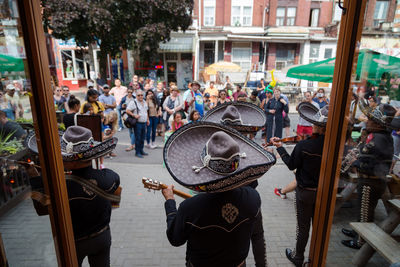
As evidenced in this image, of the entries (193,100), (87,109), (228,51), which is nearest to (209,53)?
(228,51)

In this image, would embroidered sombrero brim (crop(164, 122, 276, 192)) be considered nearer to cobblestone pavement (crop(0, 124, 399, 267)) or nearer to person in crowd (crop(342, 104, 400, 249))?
cobblestone pavement (crop(0, 124, 399, 267))

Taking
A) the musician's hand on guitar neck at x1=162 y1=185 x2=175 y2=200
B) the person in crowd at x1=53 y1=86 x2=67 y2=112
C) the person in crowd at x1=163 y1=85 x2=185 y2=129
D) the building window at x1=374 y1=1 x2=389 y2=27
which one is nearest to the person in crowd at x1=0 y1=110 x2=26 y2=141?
the musician's hand on guitar neck at x1=162 y1=185 x2=175 y2=200

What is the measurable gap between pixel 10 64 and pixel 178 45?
2076 centimetres

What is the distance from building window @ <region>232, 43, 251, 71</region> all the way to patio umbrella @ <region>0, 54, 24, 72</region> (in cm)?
2164

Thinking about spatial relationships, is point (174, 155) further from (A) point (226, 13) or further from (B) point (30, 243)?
(A) point (226, 13)

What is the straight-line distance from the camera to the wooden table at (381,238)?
220 centimetres

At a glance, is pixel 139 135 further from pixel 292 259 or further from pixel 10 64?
pixel 10 64

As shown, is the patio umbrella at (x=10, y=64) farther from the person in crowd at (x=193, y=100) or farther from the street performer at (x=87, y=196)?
the person in crowd at (x=193, y=100)

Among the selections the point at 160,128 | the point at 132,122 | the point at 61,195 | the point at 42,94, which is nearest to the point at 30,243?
the point at 61,195

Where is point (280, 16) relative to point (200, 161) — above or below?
above

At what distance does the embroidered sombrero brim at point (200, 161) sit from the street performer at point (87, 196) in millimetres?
731

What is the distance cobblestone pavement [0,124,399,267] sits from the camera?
5.34 feet

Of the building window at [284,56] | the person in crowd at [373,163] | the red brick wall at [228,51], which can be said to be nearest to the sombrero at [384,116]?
the person in crowd at [373,163]

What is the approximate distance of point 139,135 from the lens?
6.82m
